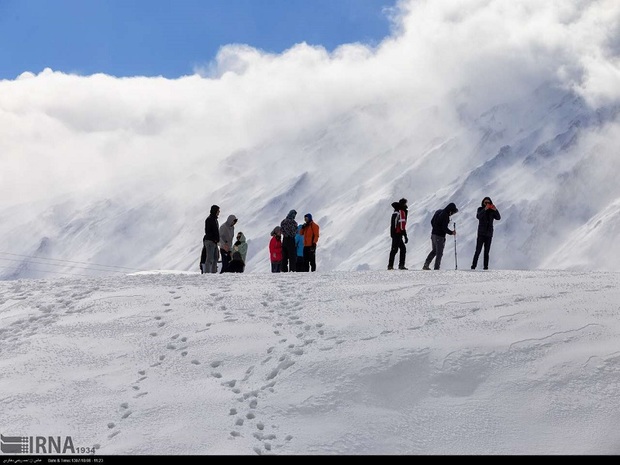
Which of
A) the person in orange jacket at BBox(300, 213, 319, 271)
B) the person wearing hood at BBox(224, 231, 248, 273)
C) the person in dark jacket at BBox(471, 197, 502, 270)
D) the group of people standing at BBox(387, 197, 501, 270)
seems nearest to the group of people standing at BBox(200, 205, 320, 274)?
the person in orange jacket at BBox(300, 213, 319, 271)

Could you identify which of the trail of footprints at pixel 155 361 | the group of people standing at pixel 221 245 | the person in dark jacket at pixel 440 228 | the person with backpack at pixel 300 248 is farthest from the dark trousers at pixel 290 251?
the trail of footprints at pixel 155 361

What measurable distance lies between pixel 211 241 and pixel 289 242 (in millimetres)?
2326

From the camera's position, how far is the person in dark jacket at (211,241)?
23.0m

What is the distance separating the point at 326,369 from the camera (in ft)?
44.3

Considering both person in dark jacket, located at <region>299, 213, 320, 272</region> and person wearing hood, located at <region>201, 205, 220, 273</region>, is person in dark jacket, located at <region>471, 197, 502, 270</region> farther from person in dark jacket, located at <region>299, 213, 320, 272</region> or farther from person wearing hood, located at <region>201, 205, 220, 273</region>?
person wearing hood, located at <region>201, 205, 220, 273</region>

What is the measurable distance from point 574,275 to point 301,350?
292 inches

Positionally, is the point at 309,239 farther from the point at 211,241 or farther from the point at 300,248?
the point at 211,241

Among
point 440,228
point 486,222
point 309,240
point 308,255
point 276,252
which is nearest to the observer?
point 440,228

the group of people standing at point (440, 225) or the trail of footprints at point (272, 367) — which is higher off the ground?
the group of people standing at point (440, 225)

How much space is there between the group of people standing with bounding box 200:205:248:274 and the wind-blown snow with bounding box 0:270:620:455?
5006 mm

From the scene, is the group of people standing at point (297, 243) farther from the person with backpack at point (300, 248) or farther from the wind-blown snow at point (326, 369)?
the wind-blown snow at point (326, 369)

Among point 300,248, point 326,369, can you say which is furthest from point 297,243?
point 326,369

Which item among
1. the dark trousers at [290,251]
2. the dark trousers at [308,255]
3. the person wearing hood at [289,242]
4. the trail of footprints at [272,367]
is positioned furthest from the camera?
the dark trousers at [308,255]

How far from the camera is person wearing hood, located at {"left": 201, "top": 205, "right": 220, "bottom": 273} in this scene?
2298 centimetres
